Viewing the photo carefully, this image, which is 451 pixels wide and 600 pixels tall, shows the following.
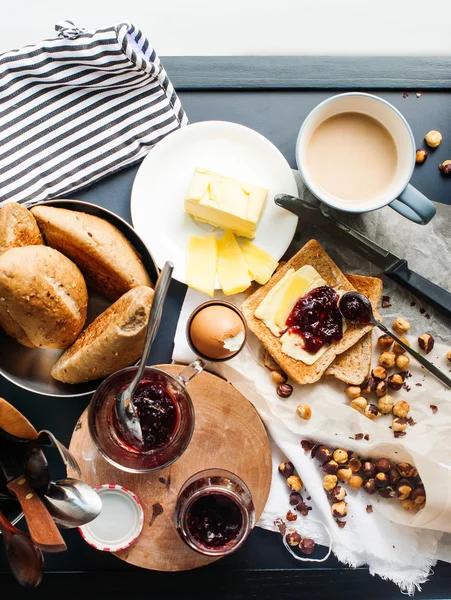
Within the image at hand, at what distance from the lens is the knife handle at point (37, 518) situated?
1.20 m

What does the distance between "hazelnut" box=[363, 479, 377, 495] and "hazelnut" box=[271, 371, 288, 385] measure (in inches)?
13.2

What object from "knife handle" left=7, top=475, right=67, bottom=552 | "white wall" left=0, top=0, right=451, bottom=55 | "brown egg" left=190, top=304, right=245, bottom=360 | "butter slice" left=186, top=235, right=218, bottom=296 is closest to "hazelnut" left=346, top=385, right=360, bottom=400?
"brown egg" left=190, top=304, right=245, bottom=360

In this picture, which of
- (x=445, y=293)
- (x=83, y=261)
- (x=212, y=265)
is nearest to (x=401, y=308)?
(x=445, y=293)

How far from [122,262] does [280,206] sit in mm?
422

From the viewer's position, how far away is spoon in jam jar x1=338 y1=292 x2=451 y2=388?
150 centimetres

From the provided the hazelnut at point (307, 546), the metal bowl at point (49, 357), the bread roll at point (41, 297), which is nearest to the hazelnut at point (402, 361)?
the hazelnut at point (307, 546)

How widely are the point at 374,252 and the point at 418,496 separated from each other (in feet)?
Result: 2.08

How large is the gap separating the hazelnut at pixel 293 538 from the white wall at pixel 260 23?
4.11ft

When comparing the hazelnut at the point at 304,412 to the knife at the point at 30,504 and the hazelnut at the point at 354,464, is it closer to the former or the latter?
the hazelnut at the point at 354,464

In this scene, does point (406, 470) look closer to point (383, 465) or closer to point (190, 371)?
point (383, 465)

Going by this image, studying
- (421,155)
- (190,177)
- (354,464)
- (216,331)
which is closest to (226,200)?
(190,177)

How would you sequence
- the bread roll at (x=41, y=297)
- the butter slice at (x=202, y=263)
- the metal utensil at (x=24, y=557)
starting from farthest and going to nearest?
the butter slice at (x=202, y=263) < the bread roll at (x=41, y=297) < the metal utensil at (x=24, y=557)

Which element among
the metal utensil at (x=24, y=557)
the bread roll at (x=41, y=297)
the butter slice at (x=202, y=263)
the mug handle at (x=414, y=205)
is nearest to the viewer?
the metal utensil at (x=24, y=557)

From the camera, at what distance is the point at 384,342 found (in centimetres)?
159
